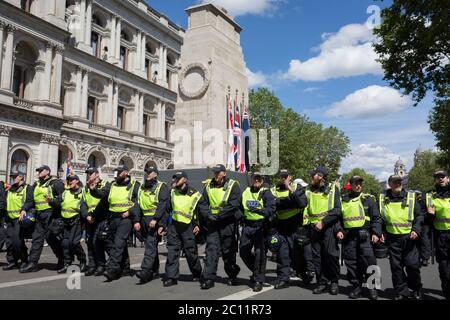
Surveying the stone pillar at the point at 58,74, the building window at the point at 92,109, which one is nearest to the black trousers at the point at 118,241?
the stone pillar at the point at 58,74

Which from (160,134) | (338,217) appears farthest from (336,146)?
(338,217)

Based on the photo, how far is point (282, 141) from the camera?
135 feet

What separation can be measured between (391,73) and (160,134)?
22.9 meters

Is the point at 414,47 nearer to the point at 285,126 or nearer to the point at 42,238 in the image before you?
the point at 42,238

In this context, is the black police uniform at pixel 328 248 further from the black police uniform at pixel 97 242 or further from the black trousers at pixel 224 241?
the black police uniform at pixel 97 242

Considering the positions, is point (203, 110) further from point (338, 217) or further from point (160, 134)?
point (160, 134)

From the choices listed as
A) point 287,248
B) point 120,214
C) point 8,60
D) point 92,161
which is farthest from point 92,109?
point 287,248

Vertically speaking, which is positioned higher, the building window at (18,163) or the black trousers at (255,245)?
the building window at (18,163)

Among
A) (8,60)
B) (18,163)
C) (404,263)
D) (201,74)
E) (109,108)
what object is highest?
(8,60)

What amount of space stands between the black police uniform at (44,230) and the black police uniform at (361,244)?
508 cm

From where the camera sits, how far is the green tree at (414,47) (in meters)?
14.5

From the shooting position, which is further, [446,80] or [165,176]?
[446,80]

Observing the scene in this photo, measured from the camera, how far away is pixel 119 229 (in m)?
6.93

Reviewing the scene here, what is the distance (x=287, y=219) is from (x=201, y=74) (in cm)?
1205
